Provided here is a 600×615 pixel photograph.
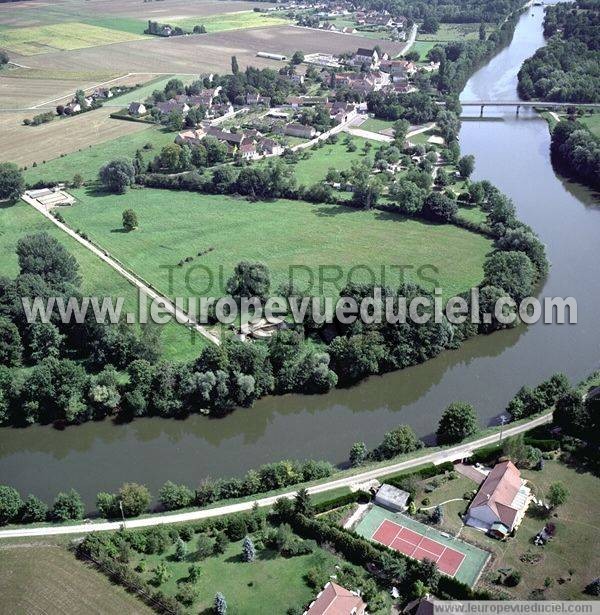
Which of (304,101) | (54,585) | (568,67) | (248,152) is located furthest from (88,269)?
(568,67)

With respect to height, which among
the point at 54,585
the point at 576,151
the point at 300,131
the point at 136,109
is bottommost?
the point at 54,585

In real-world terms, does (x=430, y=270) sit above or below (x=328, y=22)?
below

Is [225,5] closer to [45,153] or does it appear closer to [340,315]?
[45,153]

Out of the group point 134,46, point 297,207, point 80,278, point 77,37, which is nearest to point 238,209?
point 297,207

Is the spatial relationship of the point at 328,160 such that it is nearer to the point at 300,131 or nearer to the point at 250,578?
the point at 300,131

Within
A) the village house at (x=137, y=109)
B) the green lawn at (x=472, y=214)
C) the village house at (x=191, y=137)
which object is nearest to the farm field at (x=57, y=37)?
the village house at (x=137, y=109)

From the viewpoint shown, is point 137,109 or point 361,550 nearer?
point 361,550

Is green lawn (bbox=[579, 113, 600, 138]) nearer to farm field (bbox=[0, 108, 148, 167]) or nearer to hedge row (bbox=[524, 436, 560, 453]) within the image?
farm field (bbox=[0, 108, 148, 167])

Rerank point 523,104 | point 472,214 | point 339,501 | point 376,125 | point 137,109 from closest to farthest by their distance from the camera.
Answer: point 339,501 → point 472,214 → point 376,125 → point 137,109 → point 523,104
